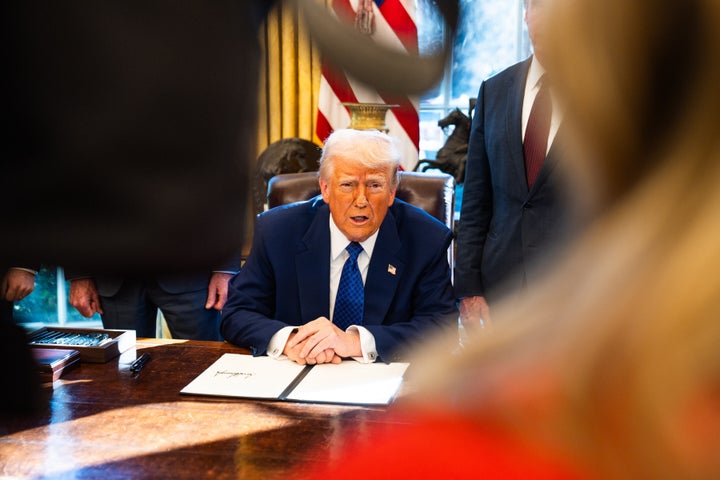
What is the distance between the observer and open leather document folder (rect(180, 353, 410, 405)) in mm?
1403

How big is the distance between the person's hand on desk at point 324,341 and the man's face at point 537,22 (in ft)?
4.87

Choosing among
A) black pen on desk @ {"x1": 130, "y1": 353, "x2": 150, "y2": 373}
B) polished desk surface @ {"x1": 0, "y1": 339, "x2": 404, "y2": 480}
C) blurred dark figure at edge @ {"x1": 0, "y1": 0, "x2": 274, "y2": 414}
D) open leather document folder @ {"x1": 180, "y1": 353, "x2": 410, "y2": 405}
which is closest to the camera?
blurred dark figure at edge @ {"x1": 0, "y1": 0, "x2": 274, "y2": 414}

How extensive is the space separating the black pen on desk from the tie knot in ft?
2.02

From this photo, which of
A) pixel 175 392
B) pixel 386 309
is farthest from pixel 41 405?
pixel 386 309

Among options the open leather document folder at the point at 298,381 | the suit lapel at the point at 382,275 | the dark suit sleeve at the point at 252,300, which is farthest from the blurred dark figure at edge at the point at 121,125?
the suit lapel at the point at 382,275

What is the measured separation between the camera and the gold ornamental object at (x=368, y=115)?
17 cm

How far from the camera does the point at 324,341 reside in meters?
1.65

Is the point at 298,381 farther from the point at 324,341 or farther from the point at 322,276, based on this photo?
the point at 322,276

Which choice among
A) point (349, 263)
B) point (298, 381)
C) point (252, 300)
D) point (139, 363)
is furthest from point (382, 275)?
point (139, 363)

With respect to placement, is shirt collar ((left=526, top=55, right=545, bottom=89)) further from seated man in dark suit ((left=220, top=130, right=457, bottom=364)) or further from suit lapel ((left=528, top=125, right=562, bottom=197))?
seated man in dark suit ((left=220, top=130, right=457, bottom=364))

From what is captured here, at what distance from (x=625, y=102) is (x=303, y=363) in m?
1.50

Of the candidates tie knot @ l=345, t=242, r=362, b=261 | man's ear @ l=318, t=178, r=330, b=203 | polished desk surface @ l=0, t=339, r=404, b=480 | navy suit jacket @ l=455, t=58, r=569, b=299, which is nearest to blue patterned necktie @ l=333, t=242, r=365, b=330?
tie knot @ l=345, t=242, r=362, b=261

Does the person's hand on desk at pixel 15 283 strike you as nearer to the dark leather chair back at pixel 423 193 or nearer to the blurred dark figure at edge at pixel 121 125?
the blurred dark figure at edge at pixel 121 125

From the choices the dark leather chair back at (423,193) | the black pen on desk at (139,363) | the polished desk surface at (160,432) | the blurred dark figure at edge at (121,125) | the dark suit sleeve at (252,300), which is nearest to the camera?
the blurred dark figure at edge at (121,125)
